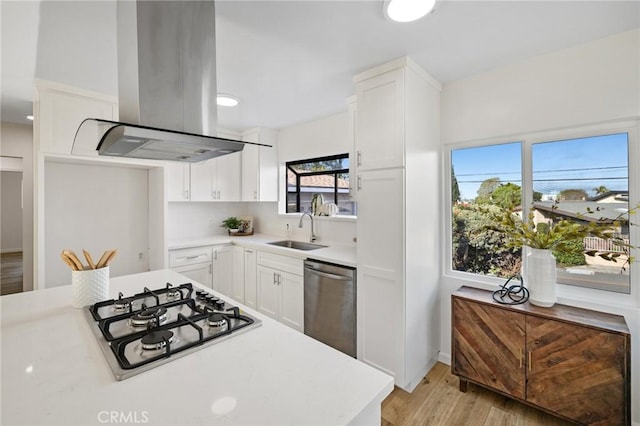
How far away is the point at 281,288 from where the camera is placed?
9.81 ft

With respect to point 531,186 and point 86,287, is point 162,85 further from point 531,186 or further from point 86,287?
point 531,186

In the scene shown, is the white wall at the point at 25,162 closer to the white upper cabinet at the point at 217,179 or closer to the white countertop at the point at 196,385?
the white upper cabinet at the point at 217,179

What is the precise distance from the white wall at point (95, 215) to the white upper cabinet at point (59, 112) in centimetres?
52

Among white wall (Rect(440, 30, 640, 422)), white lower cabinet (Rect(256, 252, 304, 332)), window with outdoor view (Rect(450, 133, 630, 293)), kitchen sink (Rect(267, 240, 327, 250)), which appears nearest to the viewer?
white wall (Rect(440, 30, 640, 422))

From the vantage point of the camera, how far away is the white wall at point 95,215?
2801 millimetres

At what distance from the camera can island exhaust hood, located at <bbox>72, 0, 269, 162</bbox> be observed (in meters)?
1.05

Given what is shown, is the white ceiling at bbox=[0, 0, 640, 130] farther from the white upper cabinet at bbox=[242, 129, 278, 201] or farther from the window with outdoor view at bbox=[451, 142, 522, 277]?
the white upper cabinet at bbox=[242, 129, 278, 201]

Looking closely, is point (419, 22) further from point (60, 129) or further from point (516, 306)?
point (60, 129)

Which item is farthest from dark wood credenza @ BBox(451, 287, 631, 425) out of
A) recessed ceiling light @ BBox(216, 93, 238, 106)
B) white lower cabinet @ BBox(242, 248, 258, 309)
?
recessed ceiling light @ BBox(216, 93, 238, 106)

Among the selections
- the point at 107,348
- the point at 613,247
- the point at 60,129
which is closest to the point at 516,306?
the point at 613,247

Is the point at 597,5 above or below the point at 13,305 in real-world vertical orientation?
above

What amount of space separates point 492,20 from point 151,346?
2.25 meters

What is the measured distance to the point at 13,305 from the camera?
1351 millimetres

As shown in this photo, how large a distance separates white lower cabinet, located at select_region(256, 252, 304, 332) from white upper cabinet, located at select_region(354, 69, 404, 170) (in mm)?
1260
